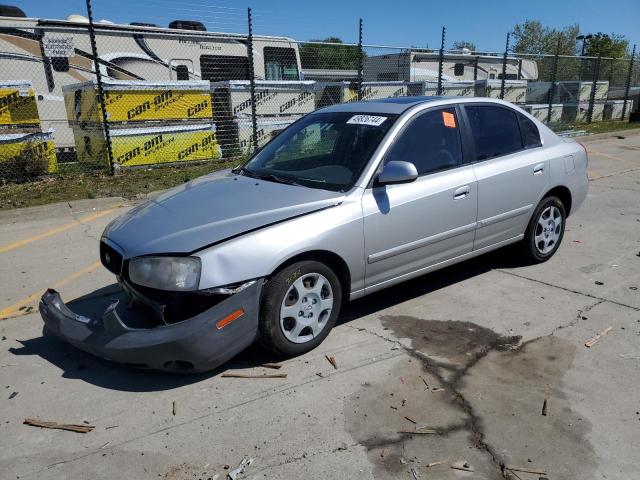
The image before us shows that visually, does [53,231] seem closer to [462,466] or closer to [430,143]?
[430,143]

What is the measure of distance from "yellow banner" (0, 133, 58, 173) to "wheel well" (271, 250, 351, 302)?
7791 millimetres

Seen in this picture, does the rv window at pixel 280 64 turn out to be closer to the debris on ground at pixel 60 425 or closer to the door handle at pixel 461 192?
the door handle at pixel 461 192

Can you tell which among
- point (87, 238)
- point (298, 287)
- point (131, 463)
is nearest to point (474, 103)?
point (298, 287)

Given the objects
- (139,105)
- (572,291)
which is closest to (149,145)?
(139,105)

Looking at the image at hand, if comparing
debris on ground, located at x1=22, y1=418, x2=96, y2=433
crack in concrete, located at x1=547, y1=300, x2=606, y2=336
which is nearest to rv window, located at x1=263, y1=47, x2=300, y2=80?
crack in concrete, located at x1=547, y1=300, x2=606, y2=336

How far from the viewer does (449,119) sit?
4.32 metres

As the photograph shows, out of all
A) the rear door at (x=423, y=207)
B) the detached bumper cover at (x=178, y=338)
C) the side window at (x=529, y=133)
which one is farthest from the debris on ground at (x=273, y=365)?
the side window at (x=529, y=133)

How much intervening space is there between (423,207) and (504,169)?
1077 millimetres

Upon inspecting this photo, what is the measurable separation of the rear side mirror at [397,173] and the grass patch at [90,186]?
574 centimetres

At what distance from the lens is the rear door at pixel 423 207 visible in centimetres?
374

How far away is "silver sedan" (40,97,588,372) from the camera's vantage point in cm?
304

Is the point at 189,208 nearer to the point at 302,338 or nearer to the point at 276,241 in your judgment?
the point at 276,241

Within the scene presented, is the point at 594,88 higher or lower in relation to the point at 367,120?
lower

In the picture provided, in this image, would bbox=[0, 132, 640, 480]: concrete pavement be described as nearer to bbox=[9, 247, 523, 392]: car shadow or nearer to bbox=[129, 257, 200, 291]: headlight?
bbox=[9, 247, 523, 392]: car shadow
